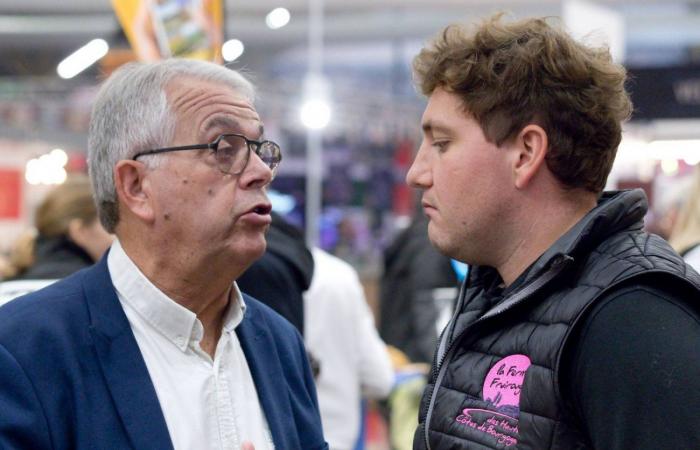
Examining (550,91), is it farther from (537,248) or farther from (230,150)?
(230,150)

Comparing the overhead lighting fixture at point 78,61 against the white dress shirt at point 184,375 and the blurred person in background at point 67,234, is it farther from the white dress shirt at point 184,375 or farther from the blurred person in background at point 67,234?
the white dress shirt at point 184,375

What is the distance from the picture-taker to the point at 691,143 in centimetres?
1138

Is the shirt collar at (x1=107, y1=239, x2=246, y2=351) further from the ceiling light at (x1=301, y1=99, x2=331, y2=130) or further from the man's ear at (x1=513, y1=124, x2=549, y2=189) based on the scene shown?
the ceiling light at (x1=301, y1=99, x2=331, y2=130)

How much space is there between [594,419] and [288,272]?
5.31ft

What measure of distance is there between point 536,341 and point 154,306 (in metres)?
0.72

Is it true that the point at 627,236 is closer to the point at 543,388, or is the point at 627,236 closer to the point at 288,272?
the point at 543,388

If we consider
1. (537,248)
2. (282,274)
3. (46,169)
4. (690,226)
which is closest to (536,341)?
(537,248)

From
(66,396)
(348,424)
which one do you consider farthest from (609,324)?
(348,424)

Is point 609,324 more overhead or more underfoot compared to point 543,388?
more overhead

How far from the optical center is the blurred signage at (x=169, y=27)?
4168 millimetres

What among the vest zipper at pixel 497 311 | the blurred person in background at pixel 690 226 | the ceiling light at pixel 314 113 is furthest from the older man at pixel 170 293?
the ceiling light at pixel 314 113

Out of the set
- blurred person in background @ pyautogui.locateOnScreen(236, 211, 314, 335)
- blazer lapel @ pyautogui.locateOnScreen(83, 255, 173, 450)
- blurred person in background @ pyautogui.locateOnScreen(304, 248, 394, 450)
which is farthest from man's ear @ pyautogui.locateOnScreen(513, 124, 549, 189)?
blurred person in background @ pyautogui.locateOnScreen(304, 248, 394, 450)

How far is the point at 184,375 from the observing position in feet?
6.44

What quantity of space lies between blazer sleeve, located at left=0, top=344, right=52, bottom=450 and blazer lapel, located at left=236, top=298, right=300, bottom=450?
0.47 metres
